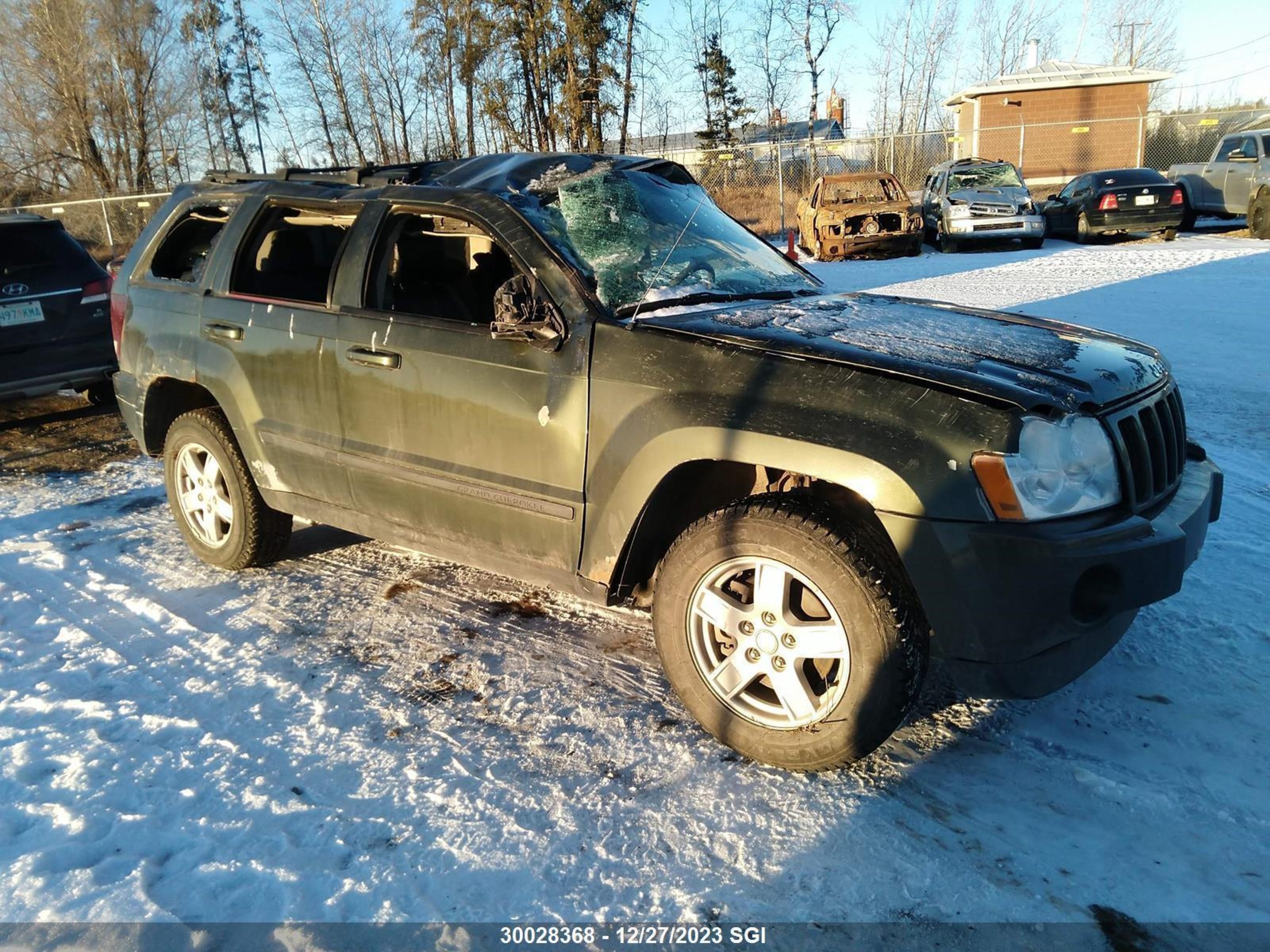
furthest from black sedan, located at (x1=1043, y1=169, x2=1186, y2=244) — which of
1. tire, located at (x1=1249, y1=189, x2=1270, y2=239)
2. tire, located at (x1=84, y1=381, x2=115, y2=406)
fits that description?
tire, located at (x1=84, y1=381, x2=115, y2=406)

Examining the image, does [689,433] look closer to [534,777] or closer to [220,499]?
[534,777]

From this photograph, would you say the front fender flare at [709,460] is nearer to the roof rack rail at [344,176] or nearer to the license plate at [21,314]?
the roof rack rail at [344,176]

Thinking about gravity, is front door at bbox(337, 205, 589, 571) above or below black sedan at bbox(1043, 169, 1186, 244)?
below

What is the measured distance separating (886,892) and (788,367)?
145cm

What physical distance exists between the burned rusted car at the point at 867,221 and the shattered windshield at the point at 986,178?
4.32 ft

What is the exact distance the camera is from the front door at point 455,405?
315 cm

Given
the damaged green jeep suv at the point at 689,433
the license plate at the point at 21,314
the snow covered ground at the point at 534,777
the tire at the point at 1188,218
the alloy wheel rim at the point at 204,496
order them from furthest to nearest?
the tire at the point at 1188,218
the license plate at the point at 21,314
the alloy wheel rim at the point at 204,496
the damaged green jeep suv at the point at 689,433
the snow covered ground at the point at 534,777

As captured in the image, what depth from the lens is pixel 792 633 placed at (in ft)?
8.93

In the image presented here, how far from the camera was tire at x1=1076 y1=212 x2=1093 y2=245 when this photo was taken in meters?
17.1

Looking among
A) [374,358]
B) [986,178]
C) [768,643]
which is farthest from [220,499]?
[986,178]

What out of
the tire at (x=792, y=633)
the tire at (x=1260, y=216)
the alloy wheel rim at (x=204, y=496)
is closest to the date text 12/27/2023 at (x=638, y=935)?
the tire at (x=792, y=633)

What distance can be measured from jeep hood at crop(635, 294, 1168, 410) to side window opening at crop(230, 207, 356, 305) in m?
1.89

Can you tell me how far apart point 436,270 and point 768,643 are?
2.31 m

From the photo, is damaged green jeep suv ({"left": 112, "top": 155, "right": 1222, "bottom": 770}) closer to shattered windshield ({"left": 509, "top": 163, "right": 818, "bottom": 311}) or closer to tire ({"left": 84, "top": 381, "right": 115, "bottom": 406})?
shattered windshield ({"left": 509, "top": 163, "right": 818, "bottom": 311})
